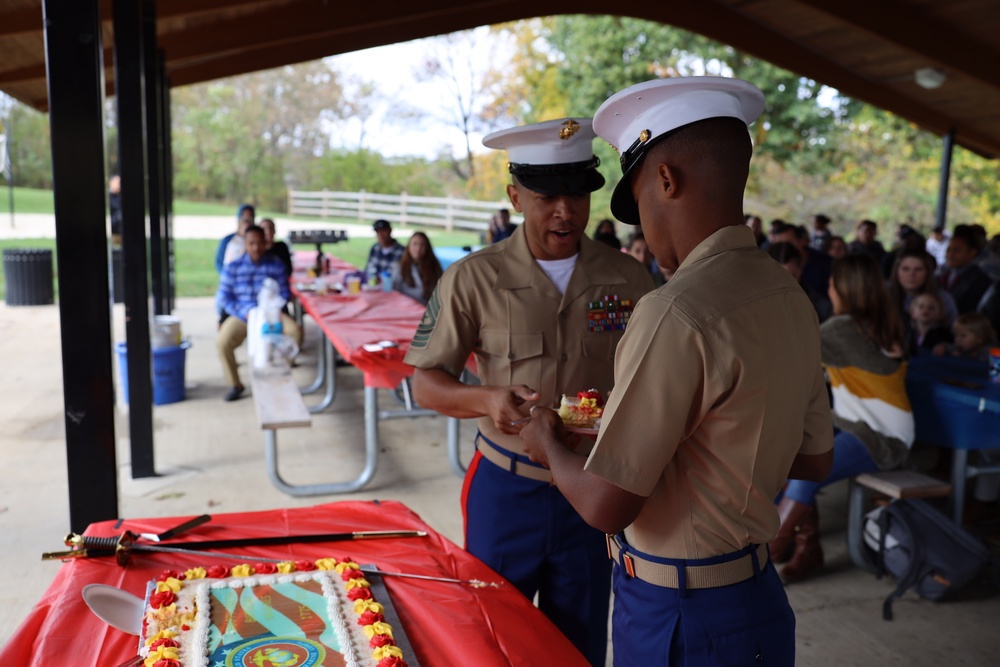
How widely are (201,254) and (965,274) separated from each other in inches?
671

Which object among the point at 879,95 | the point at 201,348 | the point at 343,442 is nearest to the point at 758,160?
the point at 879,95

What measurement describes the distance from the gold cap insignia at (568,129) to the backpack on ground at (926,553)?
8.77 ft

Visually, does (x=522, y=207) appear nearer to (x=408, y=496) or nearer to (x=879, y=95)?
(x=408, y=496)

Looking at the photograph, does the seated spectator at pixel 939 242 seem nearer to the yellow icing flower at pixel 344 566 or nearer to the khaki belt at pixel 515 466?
the khaki belt at pixel 515 466

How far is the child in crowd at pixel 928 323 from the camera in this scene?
5672 mm

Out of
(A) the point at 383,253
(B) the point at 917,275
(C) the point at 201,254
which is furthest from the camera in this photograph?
(C) the point at 201,254

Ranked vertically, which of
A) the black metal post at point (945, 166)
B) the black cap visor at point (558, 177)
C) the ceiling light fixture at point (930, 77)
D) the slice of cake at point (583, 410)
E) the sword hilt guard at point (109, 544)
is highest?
the ceiling light fixture at point (930, 77)

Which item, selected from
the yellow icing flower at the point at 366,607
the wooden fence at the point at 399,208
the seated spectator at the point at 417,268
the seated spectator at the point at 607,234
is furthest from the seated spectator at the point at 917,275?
the wooden fence at the point at 399,208

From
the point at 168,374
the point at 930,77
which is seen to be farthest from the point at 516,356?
the point at 930,77

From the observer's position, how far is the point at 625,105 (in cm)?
145

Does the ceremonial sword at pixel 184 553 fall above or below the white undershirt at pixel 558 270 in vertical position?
below

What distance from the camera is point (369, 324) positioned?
6086 millimetres

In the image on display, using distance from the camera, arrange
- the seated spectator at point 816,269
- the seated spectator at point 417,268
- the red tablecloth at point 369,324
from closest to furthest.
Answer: the red tablecloth at point 369,324 → the seated spectator at point 816,269 → the seated spectator at point 417,268

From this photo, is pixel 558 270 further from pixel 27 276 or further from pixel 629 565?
pixel 27 276
